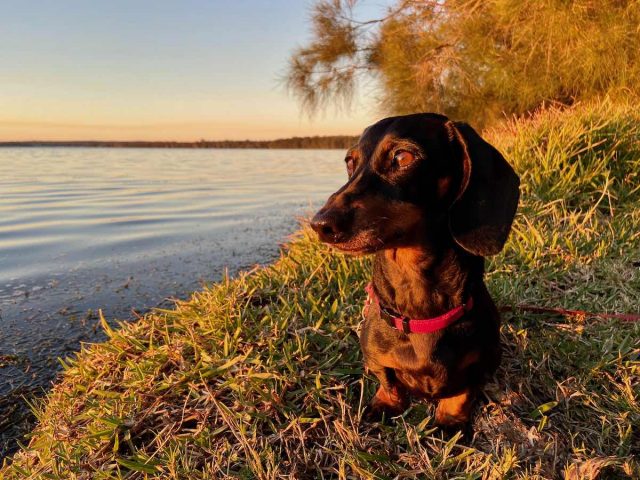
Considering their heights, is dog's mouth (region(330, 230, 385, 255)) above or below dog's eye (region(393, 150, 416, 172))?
below

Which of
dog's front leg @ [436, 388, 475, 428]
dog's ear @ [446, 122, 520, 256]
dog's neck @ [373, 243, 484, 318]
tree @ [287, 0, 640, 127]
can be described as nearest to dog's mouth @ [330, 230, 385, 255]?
dog's neck @ [373, 243, 484, 318]

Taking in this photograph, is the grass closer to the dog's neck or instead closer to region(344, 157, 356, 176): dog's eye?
the dog's neck

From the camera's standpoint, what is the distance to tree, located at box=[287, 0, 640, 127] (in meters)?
5.91

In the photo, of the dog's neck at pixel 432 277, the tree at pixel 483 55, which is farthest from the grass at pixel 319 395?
the tree at pixel 483 55

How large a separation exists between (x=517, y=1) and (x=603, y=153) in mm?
2824

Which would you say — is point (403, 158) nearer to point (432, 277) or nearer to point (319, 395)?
point (432, 277)

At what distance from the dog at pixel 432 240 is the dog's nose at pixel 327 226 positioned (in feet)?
0.04

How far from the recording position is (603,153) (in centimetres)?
432

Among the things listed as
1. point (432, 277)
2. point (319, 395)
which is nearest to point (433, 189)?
point (432, 277)

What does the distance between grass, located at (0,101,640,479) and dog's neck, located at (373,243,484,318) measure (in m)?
0.52

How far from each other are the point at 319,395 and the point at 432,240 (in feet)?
2.81

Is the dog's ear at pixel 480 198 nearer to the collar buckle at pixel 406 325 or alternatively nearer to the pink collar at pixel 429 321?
the pink collar at pixel 429 321

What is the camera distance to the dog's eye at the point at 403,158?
1554 millimetres

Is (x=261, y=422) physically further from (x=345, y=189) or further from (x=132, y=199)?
(x=132, y=199)
